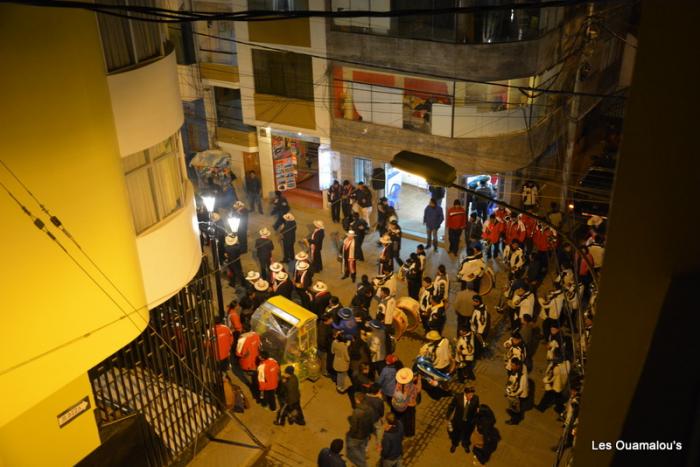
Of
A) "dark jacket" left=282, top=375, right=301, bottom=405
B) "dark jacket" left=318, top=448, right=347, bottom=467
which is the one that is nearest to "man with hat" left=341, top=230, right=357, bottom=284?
"dark jacket" left=282, top=375, right=301, bottom=405

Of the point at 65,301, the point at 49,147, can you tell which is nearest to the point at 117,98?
the point at 49,147

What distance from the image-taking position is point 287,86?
22016 millimetres

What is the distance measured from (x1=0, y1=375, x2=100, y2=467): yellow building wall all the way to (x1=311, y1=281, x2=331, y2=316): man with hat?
581 centimetres

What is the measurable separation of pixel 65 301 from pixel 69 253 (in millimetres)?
527

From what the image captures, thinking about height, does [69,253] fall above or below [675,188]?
below

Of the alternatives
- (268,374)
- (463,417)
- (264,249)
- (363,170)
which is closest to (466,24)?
(363,170)

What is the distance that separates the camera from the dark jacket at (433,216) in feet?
62.2

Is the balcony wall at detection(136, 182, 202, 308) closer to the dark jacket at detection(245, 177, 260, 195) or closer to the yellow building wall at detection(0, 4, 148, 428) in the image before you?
the yellow building wall at detection(0, 4, 148, 428)

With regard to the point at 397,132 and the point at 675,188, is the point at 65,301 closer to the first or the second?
the point at 675,188

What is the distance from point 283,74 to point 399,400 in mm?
13232

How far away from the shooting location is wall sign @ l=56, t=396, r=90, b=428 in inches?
368

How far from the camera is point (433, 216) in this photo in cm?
1903

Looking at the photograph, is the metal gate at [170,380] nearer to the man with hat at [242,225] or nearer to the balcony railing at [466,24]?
the man with hat at [242,225]

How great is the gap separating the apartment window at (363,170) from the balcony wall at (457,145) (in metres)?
0.46
